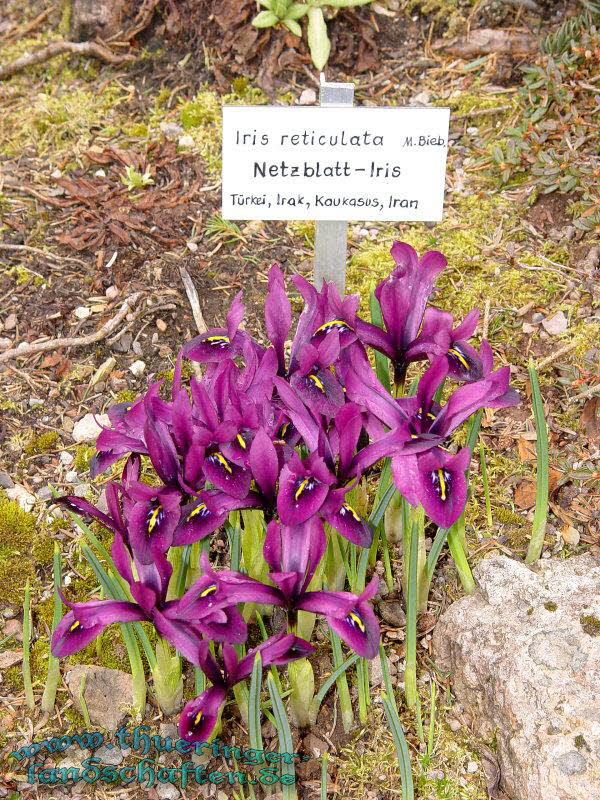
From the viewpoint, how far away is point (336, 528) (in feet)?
7.69

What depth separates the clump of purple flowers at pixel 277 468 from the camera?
7.58 ft

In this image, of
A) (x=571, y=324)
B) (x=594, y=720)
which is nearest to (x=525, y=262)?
(x=571, y=324)

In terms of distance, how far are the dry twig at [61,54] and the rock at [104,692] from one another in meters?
3.60

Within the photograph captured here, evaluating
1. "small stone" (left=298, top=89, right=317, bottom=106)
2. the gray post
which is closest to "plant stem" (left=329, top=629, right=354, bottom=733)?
the gray post

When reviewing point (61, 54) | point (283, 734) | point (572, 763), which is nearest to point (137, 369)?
point (283, 734)

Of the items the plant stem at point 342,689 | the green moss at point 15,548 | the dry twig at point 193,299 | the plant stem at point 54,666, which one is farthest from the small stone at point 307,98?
the plant stem at point 342,689

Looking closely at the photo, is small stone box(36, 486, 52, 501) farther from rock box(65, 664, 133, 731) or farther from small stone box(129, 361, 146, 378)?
rock box(65, 664, 133, 731)

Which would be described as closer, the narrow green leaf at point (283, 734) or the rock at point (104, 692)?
the narrow green leaf at point (283, 734)

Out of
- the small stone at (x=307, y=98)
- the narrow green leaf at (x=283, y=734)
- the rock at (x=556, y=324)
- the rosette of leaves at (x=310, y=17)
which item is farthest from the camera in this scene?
the small stone at (x=307, y=98)

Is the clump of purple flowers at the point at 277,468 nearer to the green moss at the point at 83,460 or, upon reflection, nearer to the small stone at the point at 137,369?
the green moss at the point at 83,460

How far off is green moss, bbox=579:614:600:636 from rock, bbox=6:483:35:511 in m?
1.96

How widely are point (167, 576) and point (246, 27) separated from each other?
3445 millimetres

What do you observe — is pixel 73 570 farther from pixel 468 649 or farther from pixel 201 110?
pixel 201 110

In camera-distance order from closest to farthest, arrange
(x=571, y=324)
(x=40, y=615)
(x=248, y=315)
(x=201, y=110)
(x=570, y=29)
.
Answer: (x=40, y=615), (x=571, y=324), (x=248, y=315), (x=570, y=29), (x=201, y=110)
